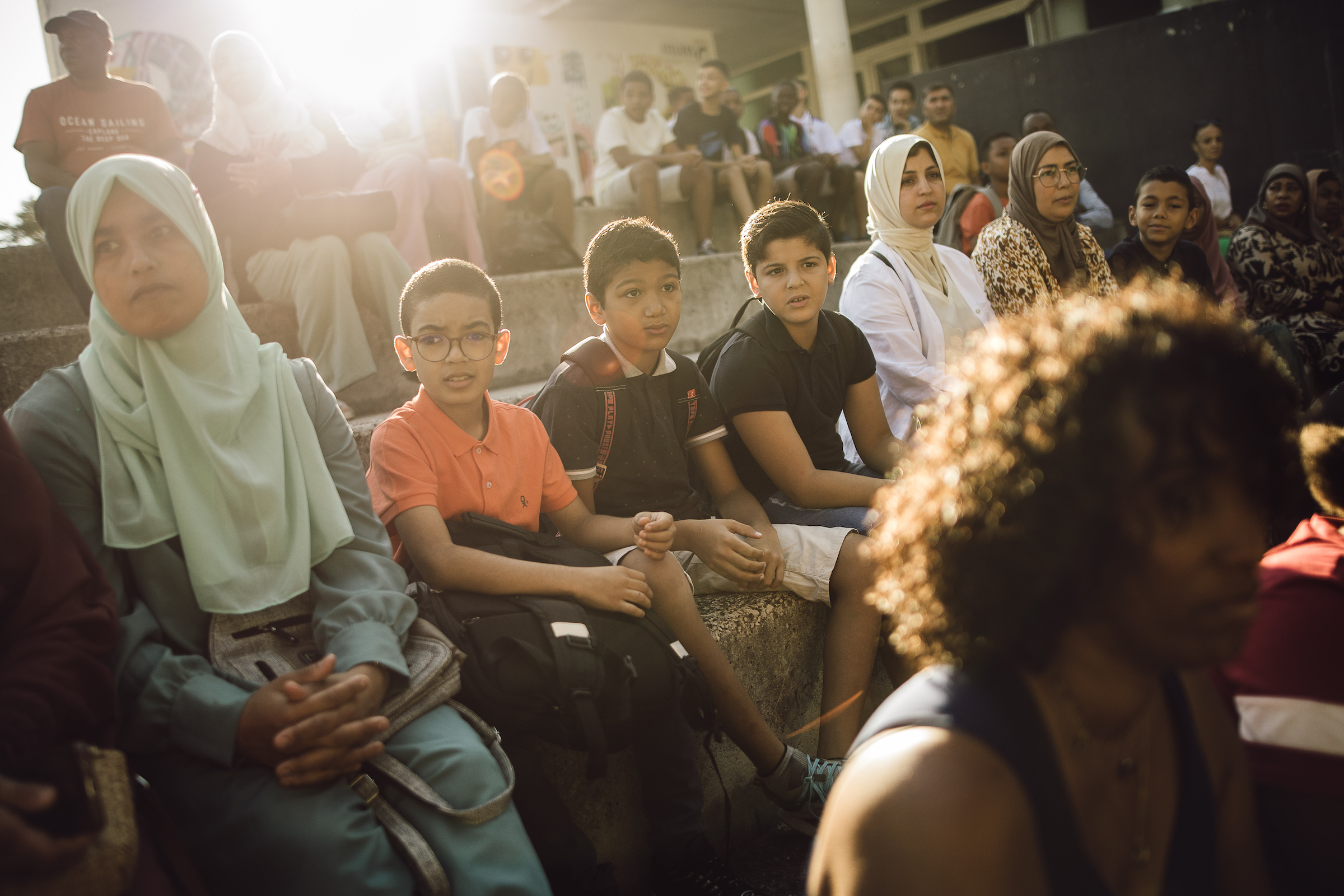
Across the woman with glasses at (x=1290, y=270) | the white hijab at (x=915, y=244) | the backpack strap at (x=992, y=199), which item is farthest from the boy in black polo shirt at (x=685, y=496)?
the woman with glasses at (x=1290, y=270)

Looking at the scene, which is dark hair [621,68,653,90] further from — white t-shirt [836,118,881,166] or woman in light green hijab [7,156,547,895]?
woman in light green hijab [7,156,547,895]

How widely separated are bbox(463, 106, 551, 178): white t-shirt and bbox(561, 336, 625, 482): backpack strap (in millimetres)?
3765

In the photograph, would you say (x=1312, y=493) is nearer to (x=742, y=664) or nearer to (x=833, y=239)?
(x=742, y=664)

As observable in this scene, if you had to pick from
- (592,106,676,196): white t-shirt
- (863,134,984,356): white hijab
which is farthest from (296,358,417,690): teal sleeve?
(592,106,676,196): white t-shirt

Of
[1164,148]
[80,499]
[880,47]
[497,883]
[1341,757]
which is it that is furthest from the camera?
[880,47]

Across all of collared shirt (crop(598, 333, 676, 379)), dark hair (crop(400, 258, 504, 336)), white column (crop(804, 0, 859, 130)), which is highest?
white column (crop(804, 0, 859, 130))

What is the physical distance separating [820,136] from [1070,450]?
8.53 metres

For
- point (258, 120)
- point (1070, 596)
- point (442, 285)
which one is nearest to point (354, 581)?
point (442, 285)

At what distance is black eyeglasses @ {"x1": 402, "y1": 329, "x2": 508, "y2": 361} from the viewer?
7.00ft

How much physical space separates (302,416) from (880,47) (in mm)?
14088

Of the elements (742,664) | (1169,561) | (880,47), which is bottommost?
(742,664)

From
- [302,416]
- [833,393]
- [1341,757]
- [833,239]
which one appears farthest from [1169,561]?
[833,239]

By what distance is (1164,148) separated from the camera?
351 inches

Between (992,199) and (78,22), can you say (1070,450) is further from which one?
(992,199)
